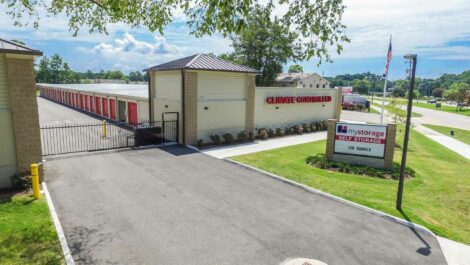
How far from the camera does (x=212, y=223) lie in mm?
8375

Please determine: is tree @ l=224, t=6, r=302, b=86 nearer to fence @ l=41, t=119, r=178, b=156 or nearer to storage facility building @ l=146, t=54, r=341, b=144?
storage facility building @ l=146, t=54, r=341, b=144

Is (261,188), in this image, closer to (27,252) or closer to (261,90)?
(27,252)

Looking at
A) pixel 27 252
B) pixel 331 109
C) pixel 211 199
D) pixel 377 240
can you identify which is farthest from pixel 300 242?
pixel 331 109

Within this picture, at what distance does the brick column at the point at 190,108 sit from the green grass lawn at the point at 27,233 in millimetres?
9470

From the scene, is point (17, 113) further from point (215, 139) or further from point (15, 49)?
point (215, 139)

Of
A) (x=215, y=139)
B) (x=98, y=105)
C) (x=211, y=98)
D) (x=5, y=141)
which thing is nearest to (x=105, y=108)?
(x=98, y=105)

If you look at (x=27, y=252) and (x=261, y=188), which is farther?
(x=261, y=188)

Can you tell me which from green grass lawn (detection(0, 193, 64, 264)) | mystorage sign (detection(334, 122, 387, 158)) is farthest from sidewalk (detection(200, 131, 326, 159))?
green grass lawn (detection(0, 193, 64, 264))

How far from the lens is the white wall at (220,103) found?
18.8 m

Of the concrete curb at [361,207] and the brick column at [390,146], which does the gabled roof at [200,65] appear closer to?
the concrete curb at [361,207]

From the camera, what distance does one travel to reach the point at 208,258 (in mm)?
6703

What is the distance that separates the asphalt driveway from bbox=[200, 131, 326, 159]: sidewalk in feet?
13.9

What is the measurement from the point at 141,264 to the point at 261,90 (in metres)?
18.1

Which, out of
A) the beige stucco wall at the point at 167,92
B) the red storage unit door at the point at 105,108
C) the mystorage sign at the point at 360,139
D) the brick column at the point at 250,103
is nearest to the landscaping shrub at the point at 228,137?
the brick column at the point at 250,103
